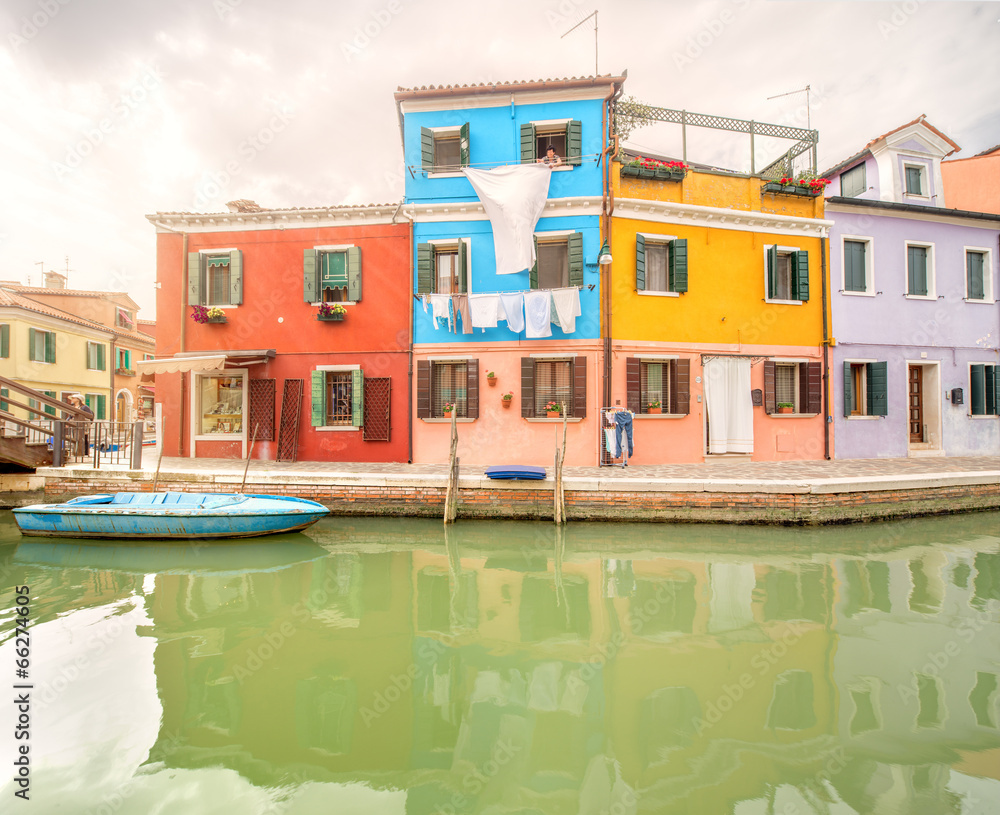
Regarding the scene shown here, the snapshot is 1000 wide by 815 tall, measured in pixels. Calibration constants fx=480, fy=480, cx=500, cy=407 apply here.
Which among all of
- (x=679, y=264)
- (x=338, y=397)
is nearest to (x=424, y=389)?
(x=338, y=397)

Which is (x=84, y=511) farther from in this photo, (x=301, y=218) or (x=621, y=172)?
(x=621, y=172)

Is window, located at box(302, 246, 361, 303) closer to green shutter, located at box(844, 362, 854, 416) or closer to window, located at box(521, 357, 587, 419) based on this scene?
window, located at box(521, 357, 587, 419)

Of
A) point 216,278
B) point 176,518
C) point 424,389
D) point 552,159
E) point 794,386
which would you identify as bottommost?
point 176,518

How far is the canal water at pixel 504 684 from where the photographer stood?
303cm

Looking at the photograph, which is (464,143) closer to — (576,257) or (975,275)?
(576,257)

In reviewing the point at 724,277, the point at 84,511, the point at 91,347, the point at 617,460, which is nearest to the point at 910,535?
the point at 617,460

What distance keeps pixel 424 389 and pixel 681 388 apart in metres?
6.42

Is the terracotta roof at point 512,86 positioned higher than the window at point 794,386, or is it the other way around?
the terracotta roof at point 512,86

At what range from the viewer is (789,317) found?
1264 centimetres

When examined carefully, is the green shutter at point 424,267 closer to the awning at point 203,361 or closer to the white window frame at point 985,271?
the awning at point 203,361

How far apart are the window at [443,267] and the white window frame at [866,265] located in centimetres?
1009

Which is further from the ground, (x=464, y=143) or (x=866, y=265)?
(x=464, y=143)

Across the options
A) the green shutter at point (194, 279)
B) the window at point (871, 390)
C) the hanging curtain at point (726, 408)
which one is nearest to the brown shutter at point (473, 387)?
the hanging curtain at point (726, 408)

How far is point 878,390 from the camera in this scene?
1267 centimetres
